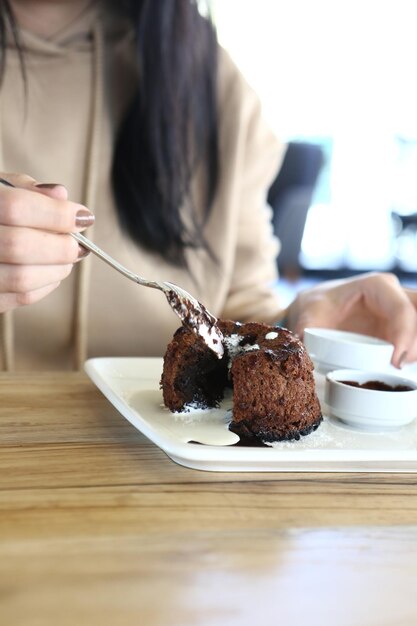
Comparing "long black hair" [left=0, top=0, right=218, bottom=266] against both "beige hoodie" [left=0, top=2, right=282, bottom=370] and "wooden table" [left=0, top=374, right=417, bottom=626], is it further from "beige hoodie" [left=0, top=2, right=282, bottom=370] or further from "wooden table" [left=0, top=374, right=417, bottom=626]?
"wooden table" [left=0, top=374, right=417, bottom=626]

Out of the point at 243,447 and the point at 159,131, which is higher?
the point at 159,131

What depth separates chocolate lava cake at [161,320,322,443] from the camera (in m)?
0.76

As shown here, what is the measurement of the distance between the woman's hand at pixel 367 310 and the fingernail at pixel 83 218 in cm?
44

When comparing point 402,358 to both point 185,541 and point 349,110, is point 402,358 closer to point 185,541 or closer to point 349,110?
point 185,541

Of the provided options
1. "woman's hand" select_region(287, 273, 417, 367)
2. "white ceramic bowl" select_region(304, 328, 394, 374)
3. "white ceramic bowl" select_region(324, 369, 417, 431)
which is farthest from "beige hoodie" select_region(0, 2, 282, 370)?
"white ceramic bowl" select_region(324, 369, 417, 431)

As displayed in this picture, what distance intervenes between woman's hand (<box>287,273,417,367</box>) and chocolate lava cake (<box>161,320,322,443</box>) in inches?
11.3


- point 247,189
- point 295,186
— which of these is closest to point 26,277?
point 247,189

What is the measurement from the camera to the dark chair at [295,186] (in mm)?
4836

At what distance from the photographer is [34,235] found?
77 cm

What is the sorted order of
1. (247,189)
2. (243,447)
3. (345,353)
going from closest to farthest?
(243,447) → (345,353) → (247,189)

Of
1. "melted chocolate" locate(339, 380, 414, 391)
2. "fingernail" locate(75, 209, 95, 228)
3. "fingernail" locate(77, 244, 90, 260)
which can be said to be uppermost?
"fingernail" locate(75, 209, 95, 228)

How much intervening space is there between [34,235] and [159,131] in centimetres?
68

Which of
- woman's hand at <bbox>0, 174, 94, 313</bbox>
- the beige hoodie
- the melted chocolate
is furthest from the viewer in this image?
the beige hoodie

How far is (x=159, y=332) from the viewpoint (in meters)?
1.46
